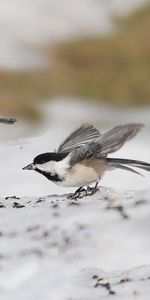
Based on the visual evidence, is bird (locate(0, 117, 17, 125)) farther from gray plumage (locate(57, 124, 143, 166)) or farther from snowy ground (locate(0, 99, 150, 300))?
snowy ground (locate(0, 99, 150, 300))

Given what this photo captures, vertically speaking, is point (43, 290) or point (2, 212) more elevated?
point (2, 212)

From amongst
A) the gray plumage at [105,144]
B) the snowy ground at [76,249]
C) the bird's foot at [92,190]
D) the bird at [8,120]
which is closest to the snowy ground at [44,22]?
the bird at [8,120]

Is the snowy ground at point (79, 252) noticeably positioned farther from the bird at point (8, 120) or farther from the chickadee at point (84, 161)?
the bird at point (8, 120)

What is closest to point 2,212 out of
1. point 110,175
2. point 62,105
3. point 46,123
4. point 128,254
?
point 128,254

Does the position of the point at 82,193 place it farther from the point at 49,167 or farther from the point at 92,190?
the point at 49,167

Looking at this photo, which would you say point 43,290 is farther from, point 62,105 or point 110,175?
point 62,105

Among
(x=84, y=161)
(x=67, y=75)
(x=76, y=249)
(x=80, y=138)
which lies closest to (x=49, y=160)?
(x=84, y=161)

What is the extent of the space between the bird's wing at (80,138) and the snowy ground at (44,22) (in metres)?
6.53

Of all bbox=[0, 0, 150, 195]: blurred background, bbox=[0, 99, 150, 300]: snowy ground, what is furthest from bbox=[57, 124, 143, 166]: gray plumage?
bbox=[0, 0, 150, 195]: blurred background

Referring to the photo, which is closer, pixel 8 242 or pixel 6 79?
pixel 8 242

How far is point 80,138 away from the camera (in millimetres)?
5148

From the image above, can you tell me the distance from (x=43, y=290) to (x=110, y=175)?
3.41m

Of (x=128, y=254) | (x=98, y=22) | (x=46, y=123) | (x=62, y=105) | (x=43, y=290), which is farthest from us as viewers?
(x=98, y=22)

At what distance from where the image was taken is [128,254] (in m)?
3.52
